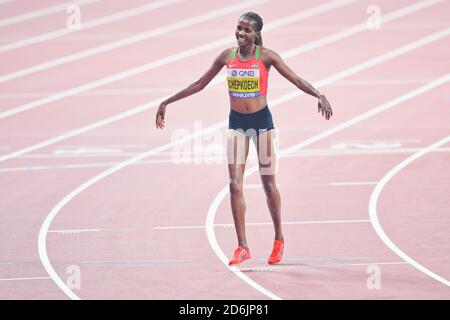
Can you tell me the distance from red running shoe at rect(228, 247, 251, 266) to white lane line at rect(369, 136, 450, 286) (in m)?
1.56

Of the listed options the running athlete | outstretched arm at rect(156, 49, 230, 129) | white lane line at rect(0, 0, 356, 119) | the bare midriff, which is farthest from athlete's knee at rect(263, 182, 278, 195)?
white lane line at rect(0, 0, 356, 119)

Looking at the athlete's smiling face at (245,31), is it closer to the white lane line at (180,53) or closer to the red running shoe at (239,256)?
the red running shoe at (239,256)

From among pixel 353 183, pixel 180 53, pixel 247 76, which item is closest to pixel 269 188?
pixel 247 76

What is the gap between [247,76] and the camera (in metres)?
11.0

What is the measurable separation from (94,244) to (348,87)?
1030cm

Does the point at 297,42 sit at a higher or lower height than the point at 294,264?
higher

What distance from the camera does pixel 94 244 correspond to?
12227mm

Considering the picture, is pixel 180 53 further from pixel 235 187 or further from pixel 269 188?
pixel 235 187

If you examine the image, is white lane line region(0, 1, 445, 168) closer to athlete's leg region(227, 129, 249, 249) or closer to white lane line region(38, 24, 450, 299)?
white lane line region(38, 24, 450, 299)

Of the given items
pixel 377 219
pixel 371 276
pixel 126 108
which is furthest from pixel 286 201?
pixel 126 108

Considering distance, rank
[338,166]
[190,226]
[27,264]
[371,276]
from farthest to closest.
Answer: [338,166], [190,226], [27,264], [371,276]

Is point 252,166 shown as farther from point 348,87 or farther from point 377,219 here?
point 348,87

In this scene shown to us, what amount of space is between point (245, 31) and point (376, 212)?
3.57 metres

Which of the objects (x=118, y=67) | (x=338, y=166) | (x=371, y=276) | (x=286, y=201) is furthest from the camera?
(x=118, y=67)
